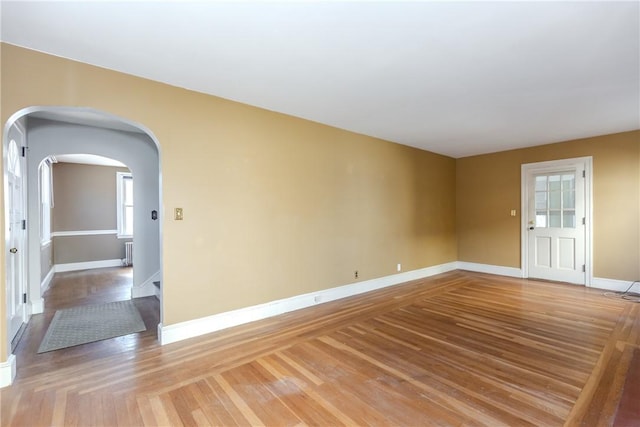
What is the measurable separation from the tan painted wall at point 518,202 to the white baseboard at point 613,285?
0.24ft

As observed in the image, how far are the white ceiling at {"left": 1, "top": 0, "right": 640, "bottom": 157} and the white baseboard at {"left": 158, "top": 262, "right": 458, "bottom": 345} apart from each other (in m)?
2.34

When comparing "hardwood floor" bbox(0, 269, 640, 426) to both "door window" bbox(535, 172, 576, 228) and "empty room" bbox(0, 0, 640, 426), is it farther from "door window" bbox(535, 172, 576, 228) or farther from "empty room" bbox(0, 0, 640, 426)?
"door window" bbox(535, 172, 576, 228)

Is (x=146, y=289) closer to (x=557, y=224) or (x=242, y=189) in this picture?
(x=242, y=189)

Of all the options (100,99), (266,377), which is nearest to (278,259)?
(266,377)

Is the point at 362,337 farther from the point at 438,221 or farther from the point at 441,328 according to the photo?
the point at 438,221

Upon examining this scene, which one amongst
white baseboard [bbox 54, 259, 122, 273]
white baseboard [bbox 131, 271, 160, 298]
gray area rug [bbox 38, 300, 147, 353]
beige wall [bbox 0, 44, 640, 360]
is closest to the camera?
beige wall [bbox 0, 44, 640, 360]

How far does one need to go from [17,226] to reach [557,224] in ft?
24.8

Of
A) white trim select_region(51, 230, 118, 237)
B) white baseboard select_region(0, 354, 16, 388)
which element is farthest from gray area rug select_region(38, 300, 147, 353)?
white trim select_region(51, 230, 118, 237)

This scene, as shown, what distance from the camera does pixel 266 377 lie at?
2227 mm

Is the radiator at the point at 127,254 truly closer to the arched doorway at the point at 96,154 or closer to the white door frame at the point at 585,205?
the arched doorway at the point at 96,154

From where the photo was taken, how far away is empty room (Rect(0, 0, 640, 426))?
1916mm

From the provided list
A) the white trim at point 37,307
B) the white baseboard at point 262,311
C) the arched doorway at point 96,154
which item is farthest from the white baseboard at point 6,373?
the white trim at point 37,307

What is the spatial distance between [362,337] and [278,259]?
1.35 meters

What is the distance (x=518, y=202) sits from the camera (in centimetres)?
564
